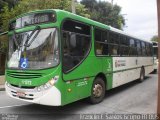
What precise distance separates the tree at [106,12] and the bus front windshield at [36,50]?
23.7 metres

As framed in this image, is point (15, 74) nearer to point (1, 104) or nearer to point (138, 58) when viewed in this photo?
point (1, 104)

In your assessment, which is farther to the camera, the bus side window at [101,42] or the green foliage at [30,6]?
the green foliage at [30,6]

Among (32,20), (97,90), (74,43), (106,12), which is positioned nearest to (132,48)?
(97,90)

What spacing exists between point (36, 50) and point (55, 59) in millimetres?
647

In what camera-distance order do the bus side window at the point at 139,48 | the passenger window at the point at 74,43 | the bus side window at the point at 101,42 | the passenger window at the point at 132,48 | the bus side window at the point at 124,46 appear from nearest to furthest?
1. the passenger window at the point at 74,43
2. the bus side window at the point at 101,42
3. the bus side window at the point at 124,46
4. the passenger window at the point at 132,48
5. the bus side window at the point at 139,48

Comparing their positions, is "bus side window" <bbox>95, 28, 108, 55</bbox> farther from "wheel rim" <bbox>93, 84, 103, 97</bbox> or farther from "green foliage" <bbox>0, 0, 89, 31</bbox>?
"green foliage" <bbox>0, 0, 89, 31</bbox>

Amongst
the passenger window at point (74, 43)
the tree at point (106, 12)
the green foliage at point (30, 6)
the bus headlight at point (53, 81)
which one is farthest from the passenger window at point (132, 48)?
the tree at point (106, 12)

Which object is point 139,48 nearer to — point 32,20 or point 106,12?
point 32,20

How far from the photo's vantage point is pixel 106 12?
105ft

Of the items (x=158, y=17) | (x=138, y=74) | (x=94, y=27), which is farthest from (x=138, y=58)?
(x=158, y=17)

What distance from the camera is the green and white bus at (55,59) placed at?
19.9ft

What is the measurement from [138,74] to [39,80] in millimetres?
7724

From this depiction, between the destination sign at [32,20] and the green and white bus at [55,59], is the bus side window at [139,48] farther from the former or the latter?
the destination sign at [32,20]

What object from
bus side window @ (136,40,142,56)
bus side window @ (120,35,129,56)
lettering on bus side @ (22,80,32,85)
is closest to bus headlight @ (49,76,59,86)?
lettering on bus side @ (22,80,32,85)
